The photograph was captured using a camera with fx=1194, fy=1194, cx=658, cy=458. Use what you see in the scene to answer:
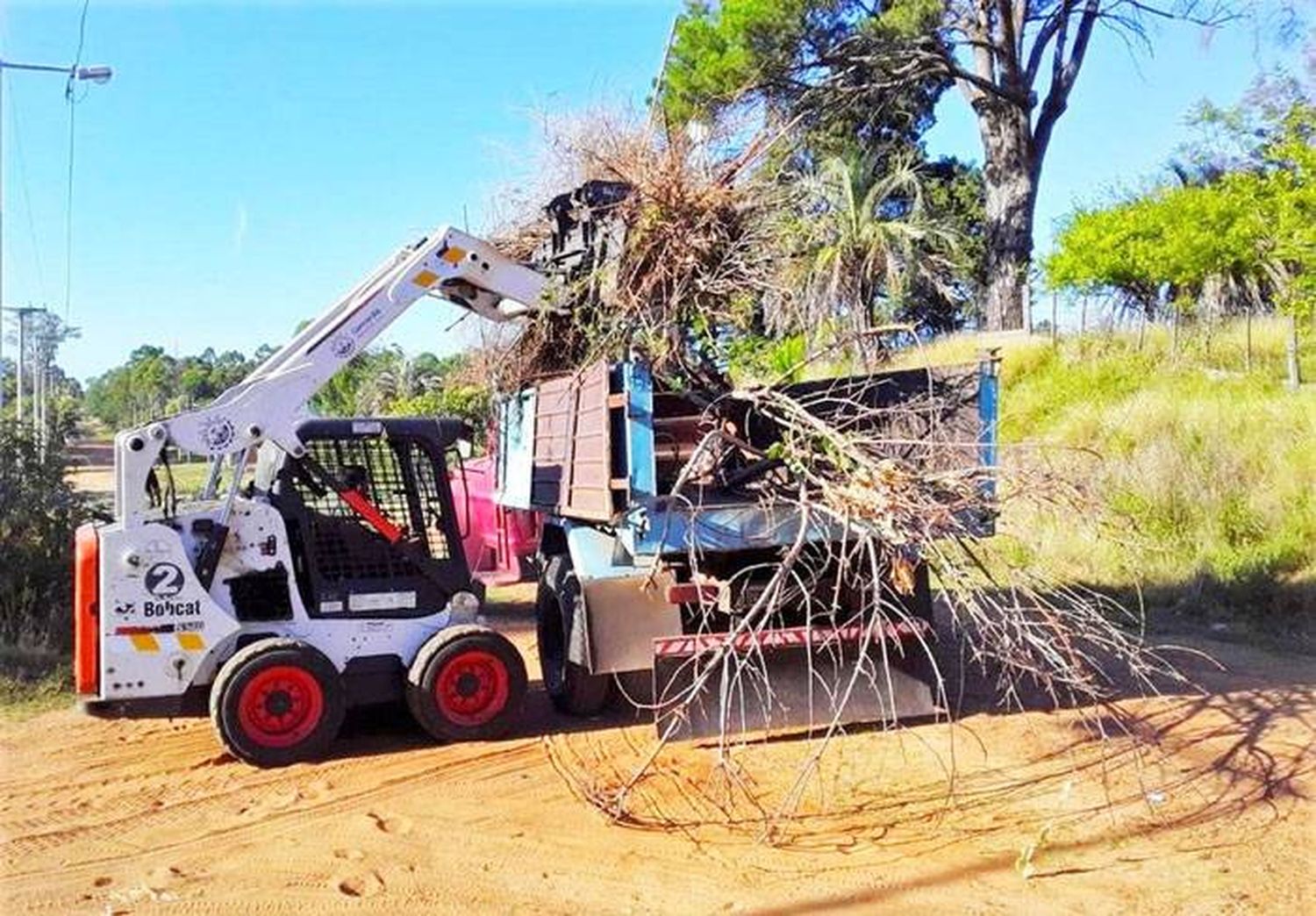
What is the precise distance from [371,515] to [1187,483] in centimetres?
977

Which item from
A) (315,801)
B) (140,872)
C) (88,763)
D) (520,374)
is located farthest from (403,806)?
(520,374)

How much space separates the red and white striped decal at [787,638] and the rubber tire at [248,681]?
183cm

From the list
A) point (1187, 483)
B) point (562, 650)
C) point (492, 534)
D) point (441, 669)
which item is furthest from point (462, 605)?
point (1187, 483)

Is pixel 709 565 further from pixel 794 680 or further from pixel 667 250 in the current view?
pixel 667 250

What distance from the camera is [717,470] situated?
7.24 metres

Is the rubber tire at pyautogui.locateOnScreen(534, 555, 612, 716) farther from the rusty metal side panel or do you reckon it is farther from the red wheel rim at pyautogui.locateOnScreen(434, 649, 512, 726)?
the red wheel rim at pyautogui.locateOnScreen(434, 649, 512, 726)

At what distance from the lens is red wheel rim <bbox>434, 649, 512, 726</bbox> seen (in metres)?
6.91

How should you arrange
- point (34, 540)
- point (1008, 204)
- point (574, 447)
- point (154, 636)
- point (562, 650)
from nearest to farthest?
point (154, 636) → point (574, 447) → point (562, 650) → point (34, 540) → point (1008, 204)

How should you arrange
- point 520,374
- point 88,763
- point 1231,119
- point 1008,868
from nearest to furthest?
point 1008,868 < point 88,763 < point 520,374 < point 1231,119

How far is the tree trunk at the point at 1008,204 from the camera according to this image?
2730cm

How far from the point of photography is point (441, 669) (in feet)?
22.6

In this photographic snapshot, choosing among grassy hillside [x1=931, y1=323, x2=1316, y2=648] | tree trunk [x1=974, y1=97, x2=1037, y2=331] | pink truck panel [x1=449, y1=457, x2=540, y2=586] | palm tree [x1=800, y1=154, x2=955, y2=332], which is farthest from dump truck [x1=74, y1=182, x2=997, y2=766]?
tree trunk [x1=974, y1=97, x2=1037, y2=331]

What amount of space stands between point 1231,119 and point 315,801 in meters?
22.0

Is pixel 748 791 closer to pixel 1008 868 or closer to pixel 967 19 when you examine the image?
pixel 1008 868
